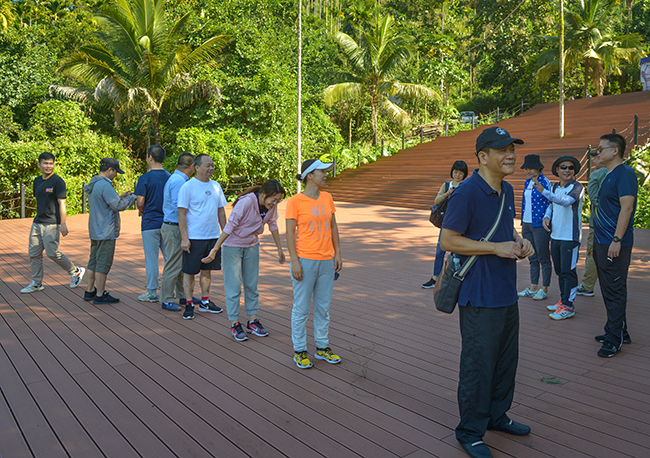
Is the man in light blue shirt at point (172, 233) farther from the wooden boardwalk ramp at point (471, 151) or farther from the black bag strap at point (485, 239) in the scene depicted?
the wooden boardwalk ramp at point (471, 151)

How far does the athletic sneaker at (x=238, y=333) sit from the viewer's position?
14.9 feet

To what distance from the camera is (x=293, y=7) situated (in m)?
31.8

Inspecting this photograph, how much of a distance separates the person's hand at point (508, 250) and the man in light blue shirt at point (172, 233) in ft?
12.2

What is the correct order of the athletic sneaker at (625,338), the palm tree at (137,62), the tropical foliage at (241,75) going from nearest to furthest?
the athletic sneaker at (625,338), the tropical foliage at (241,75), the palm tree at (137,62)

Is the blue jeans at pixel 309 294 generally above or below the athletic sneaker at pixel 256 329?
above

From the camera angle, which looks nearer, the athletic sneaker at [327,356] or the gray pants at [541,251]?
the athletic sneaker at [327,356]

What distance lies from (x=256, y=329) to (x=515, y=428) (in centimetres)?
254

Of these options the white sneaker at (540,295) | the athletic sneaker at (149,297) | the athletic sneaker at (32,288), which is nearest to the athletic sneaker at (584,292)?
the white sneaker at (540,295)

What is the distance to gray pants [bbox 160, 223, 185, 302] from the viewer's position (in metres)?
5.43

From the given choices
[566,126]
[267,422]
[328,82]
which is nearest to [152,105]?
[328,82]

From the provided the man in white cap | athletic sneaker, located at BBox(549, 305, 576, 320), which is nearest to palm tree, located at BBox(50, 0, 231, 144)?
the man in white cap

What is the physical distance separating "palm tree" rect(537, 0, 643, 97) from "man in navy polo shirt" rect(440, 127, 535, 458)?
2838cm

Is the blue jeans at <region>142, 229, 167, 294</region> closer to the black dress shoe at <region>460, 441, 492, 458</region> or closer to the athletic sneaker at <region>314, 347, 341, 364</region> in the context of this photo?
the athletic sneaker at <region>314, 347, 341, 364</region>

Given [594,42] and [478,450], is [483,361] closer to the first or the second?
[478,450]
